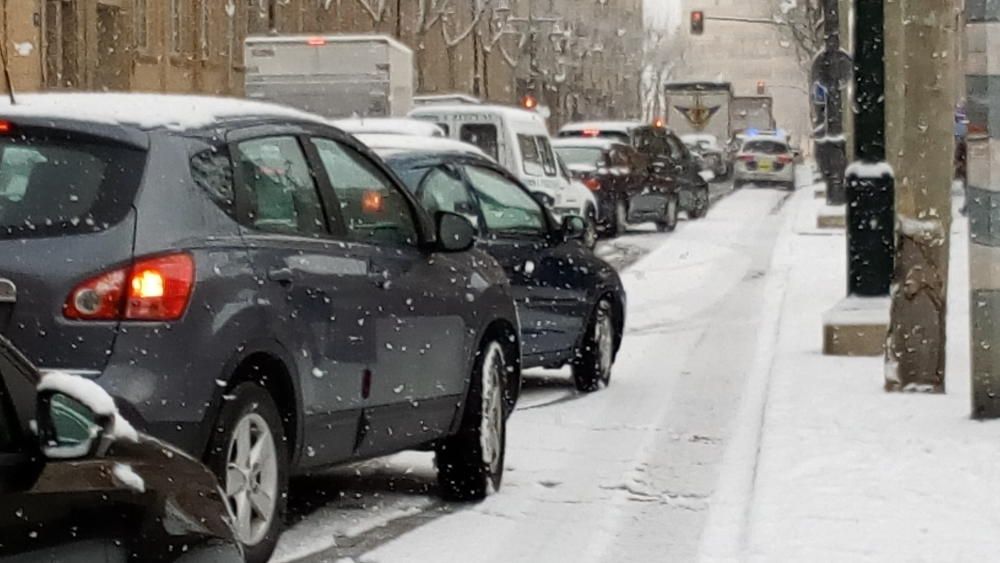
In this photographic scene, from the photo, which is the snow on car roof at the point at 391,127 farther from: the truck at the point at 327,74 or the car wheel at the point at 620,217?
the car wheel at the point at 620,217

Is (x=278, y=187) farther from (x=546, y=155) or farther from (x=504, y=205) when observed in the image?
(x=546, y=155)

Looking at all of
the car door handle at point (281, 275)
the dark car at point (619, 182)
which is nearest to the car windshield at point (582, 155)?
the dark car at point (619, 182)

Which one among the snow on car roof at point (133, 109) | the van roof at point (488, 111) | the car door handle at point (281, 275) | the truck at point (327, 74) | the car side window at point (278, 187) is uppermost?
the truck at point (327, 74)

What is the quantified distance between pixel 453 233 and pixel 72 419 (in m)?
5.04

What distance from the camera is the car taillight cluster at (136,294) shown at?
269 inches

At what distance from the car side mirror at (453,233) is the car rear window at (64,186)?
226 centimetres

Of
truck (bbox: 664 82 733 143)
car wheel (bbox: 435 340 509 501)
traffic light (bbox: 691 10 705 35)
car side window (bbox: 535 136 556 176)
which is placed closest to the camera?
car wheel (bbox: 435 340 509 501)

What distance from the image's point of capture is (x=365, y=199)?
8961mm

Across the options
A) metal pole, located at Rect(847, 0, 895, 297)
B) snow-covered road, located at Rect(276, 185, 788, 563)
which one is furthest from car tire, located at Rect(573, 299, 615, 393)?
metal pole, located at Rect(847, 0, 895, 297)

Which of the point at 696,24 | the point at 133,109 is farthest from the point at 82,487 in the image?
the point at 696,24

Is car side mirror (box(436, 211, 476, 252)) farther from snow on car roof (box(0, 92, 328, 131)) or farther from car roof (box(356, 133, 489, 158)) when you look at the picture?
car roof (box(356, 133, 489, 158))

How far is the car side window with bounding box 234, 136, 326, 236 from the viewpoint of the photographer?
7.71 meters

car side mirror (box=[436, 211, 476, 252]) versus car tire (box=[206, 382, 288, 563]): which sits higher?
car side mirror (box=[436, 211, 476, 252])

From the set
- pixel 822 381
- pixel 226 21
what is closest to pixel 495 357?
pixel 822 381
